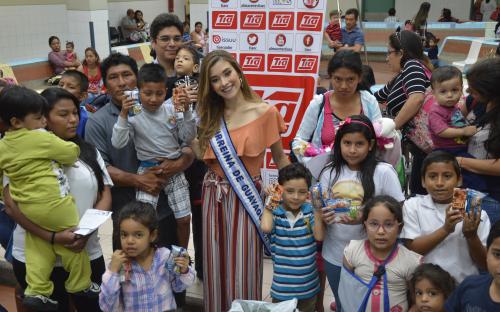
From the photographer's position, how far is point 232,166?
3211 millimetres

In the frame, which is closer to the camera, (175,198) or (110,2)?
(175,198)

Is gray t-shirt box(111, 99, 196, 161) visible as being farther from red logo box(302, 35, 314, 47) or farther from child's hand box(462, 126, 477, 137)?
child's hand box(462, 126, 477, 137)

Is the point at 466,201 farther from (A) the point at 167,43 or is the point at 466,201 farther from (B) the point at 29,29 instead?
(B) the point at 29,29

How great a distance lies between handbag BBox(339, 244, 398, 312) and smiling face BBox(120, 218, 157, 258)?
1.13m

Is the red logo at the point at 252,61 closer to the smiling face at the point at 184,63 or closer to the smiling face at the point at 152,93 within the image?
the smiling face at the point at 184,63

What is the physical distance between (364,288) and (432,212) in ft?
1.80

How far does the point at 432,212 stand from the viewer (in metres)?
2.83

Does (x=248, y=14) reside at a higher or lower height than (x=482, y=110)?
higher

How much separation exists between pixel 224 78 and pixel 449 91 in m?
1.54

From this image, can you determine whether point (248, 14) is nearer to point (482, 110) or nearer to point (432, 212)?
point (482, 110)

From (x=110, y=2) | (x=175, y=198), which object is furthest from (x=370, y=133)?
(x=110, y=2)

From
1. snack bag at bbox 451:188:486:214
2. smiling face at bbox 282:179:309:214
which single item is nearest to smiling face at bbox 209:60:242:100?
smiling face at bbox 282:179:309:214

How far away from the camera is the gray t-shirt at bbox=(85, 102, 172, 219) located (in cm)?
348

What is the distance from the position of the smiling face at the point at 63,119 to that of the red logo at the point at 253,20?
82.0 inches
